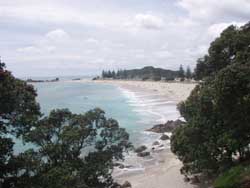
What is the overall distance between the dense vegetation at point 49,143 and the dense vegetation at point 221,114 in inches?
199

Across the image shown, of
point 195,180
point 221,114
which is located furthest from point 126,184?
point 221,114

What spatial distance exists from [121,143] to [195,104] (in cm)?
811

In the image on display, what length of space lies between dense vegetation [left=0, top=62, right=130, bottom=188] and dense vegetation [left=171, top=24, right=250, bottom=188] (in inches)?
199

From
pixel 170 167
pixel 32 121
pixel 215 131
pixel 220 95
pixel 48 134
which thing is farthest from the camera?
pixel 170 167

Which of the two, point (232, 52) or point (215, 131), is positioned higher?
point (232, 52)

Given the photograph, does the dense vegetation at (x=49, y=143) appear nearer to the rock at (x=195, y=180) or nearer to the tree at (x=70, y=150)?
the tree at (x=70, y=150)

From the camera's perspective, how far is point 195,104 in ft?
83.7

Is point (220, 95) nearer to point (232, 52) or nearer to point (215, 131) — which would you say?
point (215, 131)

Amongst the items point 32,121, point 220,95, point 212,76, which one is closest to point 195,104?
point 212,76

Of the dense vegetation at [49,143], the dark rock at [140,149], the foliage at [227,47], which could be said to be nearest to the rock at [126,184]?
the dense vegetation at [49,143]

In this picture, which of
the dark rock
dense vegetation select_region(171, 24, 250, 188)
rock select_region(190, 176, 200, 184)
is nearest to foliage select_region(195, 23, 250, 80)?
dense vegetation select_region(171, 24, 250, 188)

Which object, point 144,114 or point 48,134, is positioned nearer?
point 48,134

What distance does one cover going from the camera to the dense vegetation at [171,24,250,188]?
18.8m

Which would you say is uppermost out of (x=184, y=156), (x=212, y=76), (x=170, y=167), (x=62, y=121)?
(x=212, y=76)
